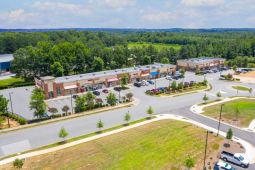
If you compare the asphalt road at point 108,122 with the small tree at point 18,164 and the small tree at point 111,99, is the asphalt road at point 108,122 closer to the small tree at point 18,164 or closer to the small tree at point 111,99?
the small tree at point 111,99

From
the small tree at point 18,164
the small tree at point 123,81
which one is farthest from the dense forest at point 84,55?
the small tree at point 18,164

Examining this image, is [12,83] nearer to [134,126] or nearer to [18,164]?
[134,126]

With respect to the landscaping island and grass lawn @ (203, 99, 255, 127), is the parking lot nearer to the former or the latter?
the landscaping island

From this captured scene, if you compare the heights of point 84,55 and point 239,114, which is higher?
point 84,55

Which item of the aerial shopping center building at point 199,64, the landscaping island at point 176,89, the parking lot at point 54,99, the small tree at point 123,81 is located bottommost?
the parking lot at point 54,99

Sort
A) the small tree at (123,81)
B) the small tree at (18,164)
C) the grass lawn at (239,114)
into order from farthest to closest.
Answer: the small tree at (123,81) → the grass lawn at (239,114) → the small tree at (18,164)

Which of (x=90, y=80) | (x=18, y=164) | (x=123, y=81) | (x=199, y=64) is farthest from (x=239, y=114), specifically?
(x=199, y=64)
